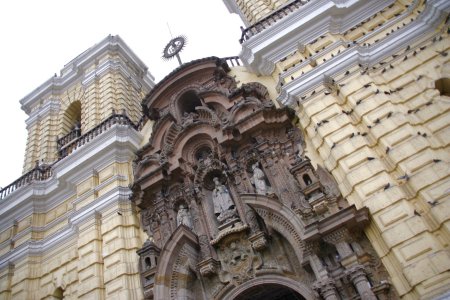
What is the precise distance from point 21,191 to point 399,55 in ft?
38.4

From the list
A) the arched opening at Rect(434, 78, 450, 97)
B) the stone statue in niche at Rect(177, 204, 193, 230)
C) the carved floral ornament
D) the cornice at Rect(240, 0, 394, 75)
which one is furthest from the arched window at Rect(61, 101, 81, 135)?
the arched opening at Rect(434, 78, 450, 97)

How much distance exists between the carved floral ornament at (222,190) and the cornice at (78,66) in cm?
567

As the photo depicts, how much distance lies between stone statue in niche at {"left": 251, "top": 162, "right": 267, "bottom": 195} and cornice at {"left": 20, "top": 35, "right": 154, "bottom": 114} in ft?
32.6

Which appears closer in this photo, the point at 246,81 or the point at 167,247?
the point at 167,247

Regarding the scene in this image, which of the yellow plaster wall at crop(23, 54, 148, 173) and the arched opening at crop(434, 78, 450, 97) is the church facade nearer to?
the arched opening at crop(434, 78, 450, 97)

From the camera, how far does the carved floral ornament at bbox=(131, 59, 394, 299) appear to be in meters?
8.73

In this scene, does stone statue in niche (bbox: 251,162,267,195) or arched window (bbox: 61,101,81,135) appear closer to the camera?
stone statue in niche (bbox: 251,162,267,195)

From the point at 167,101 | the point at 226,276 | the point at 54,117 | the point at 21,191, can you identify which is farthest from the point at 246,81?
the point at 54,117

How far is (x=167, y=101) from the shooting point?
13164 mm

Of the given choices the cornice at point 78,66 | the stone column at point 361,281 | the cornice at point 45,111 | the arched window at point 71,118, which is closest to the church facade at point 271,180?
the stone column at point 361,281

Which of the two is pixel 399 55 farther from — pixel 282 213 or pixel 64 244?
pixel 64 244

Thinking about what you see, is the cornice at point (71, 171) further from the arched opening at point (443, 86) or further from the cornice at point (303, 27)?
the arched opening at point (443, 86)

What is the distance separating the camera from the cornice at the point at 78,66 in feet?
57.3

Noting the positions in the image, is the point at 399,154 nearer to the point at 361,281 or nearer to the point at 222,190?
the point at 361,281
